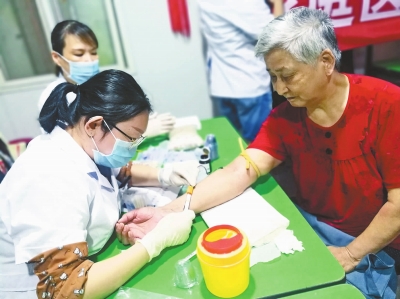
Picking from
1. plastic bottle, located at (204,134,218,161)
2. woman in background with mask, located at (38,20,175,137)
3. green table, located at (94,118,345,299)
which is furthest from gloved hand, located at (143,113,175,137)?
green table, located at (94,118,345,299)

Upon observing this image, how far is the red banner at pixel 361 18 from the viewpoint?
1886mm

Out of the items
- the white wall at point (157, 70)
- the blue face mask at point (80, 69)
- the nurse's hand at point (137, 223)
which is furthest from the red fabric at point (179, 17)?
the nurse's hand at point (137, 223)

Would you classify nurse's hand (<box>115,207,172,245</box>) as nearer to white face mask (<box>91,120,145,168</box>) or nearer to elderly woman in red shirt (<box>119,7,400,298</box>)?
elderly woman in red shirt (<box>119,7,400,298</box>)

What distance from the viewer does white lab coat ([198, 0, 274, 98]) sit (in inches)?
83.7

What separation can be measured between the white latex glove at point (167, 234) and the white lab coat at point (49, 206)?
0.55 feet

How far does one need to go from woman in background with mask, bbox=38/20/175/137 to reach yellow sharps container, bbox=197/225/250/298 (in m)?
1.00

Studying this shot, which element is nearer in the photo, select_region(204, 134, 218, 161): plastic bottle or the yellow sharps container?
the yellow sharps container

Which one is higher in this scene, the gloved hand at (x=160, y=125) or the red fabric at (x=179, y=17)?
the red fabric at (x=179, y=17)

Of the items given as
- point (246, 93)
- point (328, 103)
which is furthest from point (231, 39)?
point (328, 103)

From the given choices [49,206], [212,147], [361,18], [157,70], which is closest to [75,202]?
[49,206]

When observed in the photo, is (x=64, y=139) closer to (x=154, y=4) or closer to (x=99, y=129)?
(x=99, y=129)

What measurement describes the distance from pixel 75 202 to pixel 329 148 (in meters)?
0.87

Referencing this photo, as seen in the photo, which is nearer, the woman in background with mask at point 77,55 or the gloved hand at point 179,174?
the gloved hand at point 179,174

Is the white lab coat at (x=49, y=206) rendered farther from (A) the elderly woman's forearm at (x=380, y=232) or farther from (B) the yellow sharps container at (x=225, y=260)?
(A) the elderly woman's forearm at (x=380, y=232)
